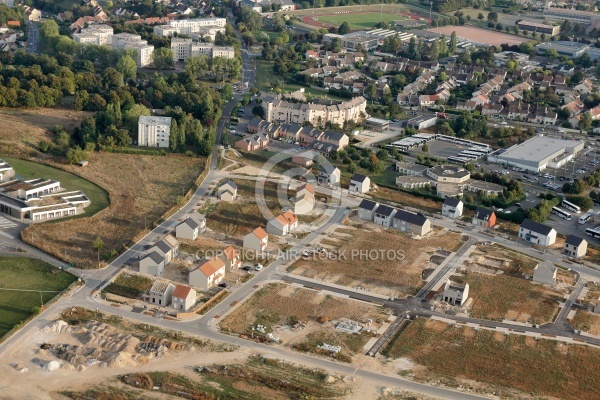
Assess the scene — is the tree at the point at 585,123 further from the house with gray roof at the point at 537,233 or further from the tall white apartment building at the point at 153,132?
the tall white apartment building at the point at 153,132

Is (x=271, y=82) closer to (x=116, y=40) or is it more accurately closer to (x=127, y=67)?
(x=127, y=67)

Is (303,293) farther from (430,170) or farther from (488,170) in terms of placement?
(488,170)

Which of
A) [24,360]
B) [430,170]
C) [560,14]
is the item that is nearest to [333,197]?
[430,170]

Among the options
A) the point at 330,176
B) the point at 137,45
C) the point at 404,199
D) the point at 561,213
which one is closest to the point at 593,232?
the point at 561,213

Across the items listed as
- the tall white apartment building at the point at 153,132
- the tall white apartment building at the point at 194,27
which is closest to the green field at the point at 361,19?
the tall white apartment building at the point at 194,27

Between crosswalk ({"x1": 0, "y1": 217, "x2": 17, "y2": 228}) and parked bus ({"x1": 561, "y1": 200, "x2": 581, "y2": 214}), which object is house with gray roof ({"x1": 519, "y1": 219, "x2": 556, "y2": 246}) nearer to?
parked bus ({"x1": 561, "y1": 200, "x2": 581, "y2": 214})

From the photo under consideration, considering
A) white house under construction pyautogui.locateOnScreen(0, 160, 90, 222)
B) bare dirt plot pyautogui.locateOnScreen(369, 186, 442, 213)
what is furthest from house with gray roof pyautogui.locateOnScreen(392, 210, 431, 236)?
white house under construction pyautogui.locateOnScreen(0, 160, 90, 222)
